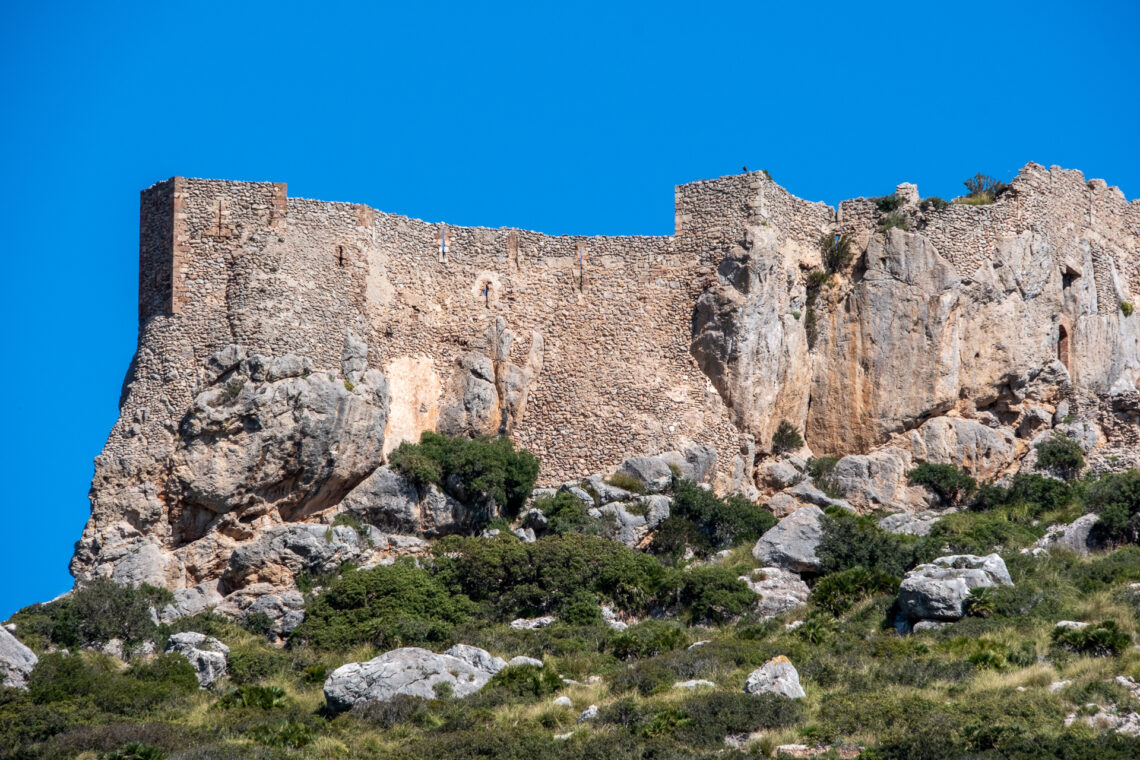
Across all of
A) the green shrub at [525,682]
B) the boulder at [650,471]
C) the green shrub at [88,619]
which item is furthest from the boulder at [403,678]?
the boulder at [650,471]

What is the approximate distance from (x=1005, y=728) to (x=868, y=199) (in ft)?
66.3

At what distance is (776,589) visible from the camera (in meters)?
37.0

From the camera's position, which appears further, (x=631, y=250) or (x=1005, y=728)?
(x=631, y=250)

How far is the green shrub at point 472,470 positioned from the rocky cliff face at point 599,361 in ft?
1.21

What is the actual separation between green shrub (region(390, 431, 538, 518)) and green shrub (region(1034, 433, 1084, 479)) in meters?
11.6

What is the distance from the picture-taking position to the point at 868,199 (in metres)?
45.0

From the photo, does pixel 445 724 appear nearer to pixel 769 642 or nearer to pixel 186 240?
pixel 769 642

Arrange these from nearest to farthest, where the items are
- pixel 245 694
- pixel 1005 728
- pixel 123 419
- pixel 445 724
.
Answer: pixel 1005 728 → pixel 445 724 → pixel 245 694 → pixel 123 419

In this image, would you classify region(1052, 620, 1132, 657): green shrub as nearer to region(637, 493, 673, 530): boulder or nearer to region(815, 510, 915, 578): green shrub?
region(815, 510, 915, 578): green shrub

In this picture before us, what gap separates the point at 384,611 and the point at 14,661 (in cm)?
693

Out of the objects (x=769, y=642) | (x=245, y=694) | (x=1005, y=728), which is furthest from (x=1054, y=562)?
(x=245, y=694)

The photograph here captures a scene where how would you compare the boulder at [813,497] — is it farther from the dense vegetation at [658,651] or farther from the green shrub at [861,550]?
the green shrub at [861,550]

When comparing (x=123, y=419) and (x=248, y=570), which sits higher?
(x=123, y=419)

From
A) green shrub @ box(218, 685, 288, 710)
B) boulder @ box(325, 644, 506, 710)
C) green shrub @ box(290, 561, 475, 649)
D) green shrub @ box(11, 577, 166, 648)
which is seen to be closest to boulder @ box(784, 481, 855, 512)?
green shrub @ box(290, 561, 475, 649)
